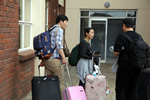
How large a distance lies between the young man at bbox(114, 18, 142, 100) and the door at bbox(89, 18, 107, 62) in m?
8.83

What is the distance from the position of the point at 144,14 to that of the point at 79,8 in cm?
349

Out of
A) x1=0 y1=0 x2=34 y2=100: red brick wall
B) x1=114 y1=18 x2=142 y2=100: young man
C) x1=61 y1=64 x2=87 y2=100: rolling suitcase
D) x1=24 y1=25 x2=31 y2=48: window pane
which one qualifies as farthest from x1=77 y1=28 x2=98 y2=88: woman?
x1=24 y1=25 x2=31 y2=48: window pane

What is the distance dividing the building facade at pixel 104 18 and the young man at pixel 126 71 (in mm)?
8618

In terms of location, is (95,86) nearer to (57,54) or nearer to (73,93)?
(73,93)

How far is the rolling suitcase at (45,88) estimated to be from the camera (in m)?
3.97

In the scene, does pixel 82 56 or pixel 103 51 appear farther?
pixel 103 51

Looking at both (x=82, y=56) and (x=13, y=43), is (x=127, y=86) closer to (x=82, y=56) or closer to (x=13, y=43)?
(x=82, y=56)

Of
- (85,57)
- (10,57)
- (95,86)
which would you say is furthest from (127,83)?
(10,57)

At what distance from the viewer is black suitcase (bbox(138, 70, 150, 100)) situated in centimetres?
445

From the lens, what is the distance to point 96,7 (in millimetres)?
12664

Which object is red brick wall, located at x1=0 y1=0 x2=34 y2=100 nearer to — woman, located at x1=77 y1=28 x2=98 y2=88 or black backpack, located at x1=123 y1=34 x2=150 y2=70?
woman, located at x1=77 y1=28 x2=98 y2=88

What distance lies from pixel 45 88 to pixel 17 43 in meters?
1.32

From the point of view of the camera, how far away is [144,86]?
14.8 feet

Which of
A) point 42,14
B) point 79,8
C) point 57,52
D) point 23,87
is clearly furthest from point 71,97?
point 79,8
